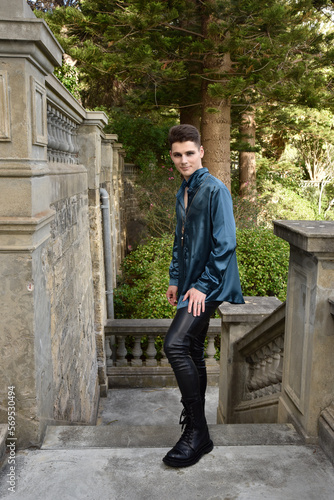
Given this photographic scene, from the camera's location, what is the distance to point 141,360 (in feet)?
22.4

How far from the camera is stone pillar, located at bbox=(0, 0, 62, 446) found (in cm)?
223

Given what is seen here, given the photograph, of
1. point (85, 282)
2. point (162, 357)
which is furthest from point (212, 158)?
point (85, 282)

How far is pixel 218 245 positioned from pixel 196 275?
24 cm

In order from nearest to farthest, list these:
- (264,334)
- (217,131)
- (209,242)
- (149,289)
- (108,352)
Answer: (209,242) < (264,334) < (108,352) < (149,289) < (217,131)

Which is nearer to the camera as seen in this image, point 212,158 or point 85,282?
point 85,282

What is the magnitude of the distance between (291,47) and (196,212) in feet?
27.8

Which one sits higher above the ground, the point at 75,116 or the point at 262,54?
the point at 262,54

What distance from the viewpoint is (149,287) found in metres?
7.69

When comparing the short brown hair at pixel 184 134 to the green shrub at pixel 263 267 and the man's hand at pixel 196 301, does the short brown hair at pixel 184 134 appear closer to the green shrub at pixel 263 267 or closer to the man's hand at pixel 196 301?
the man's hand at pixel 196 301

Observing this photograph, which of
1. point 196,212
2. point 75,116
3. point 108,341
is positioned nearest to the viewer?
point 196,212

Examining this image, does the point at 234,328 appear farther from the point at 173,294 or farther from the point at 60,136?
the point at 60,136

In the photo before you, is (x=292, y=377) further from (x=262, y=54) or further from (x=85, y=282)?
(x=262, y=54)

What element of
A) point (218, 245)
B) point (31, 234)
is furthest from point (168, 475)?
point (31, 234)

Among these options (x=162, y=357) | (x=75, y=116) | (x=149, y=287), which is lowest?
(x=162, y=357)
